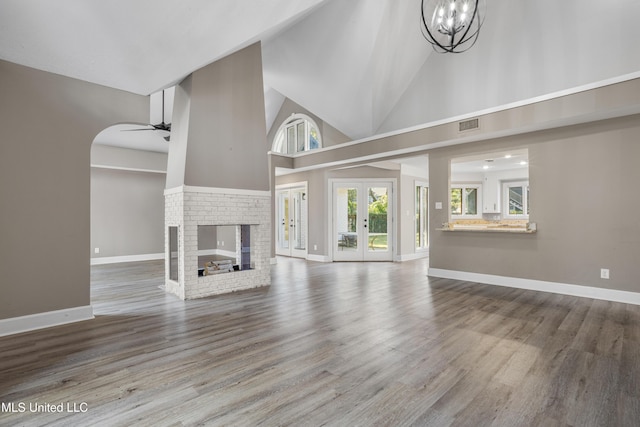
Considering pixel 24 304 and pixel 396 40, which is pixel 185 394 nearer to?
pixel 24 304

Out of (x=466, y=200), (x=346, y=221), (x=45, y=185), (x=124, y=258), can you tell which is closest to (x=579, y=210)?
(x=346, y=221)

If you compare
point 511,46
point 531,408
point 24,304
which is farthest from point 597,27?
point 24,304

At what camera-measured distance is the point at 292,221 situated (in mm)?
9281

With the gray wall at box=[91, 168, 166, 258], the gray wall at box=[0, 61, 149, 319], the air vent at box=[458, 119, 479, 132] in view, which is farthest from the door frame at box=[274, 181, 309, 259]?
the gray wall at box=[0, 61, 149, 319]

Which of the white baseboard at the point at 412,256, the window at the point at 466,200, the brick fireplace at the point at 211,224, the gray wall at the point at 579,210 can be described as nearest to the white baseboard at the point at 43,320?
the brick fireplace at the point at 211,224

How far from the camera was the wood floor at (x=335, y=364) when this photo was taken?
1839mm

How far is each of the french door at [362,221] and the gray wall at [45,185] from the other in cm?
549

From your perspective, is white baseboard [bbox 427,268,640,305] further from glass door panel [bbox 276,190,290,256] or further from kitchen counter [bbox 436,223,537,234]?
glass door panel [bbox 276,190,290,256]

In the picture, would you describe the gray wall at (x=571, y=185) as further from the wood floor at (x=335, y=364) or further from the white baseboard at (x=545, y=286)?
the wood floor at (x=335, y=364)

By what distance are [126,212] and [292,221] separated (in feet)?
15.1

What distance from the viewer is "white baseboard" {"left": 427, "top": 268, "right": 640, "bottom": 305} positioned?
4.14 m

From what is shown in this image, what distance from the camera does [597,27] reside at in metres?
4.21

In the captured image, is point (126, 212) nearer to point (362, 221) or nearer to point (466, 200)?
point (362, 221)

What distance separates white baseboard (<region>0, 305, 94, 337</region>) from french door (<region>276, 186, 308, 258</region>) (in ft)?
18.4
